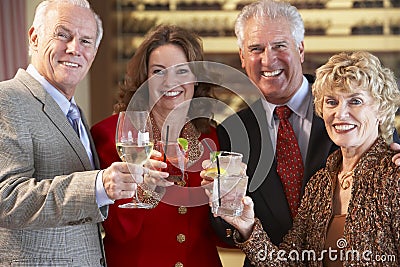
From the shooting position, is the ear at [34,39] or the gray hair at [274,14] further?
the gray hair at [274,14]

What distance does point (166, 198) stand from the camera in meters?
2.23

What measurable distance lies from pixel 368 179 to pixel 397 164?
0.31ft

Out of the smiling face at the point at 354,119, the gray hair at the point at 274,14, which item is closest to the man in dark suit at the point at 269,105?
the gray hair at the point at 274,14

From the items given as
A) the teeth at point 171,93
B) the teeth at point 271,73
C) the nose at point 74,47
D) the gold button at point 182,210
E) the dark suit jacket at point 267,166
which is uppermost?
the nose at point 74,47

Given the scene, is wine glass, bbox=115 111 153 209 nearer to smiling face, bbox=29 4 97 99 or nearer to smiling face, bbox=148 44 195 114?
smiling face, bbox=29 4 97 99

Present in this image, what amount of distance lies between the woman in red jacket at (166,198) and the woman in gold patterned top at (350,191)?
23cm

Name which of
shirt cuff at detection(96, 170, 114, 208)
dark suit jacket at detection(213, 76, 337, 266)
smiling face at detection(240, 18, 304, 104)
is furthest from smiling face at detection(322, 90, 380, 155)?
shirt cuff at detection(96, 170, 114, 208)

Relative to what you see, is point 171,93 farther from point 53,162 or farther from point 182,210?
point 53,162

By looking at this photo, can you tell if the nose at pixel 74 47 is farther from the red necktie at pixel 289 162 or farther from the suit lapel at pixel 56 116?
the red necktie at pixel 289 162

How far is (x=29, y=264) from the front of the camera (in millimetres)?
2043

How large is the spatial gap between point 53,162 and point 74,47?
0.37 m

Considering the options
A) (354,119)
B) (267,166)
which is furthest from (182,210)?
(354,119)

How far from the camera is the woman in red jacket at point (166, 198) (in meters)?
2.31

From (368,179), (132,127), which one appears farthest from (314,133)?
(132,127)
